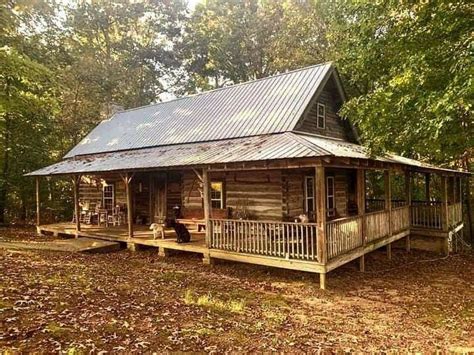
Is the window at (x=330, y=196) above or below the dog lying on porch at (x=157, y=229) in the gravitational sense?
above

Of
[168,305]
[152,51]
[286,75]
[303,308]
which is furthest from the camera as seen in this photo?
[152,51]

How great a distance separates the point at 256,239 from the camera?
11.4 meters

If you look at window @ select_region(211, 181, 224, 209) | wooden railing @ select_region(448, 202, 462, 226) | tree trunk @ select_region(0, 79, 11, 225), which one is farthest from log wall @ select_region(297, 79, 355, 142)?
tree trunk @ select_region(0, 79, 11, 225)

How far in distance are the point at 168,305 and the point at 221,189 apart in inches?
310

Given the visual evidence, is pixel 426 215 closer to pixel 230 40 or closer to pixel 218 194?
pixel 218 194

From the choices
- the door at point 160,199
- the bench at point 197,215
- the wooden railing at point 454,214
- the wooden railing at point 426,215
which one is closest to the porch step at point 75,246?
the bench at point 197,215

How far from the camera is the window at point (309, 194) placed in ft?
47.4

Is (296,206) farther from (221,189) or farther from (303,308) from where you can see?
(303,308)

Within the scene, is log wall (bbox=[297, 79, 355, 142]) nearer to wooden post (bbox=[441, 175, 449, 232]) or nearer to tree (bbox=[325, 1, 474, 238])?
tree (bbox=[325, 1, 474, 238])

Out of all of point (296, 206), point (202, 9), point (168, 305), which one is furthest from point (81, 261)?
point (202, 9)

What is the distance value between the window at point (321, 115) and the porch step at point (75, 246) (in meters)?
10.2

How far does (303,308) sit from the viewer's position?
27.5 ft

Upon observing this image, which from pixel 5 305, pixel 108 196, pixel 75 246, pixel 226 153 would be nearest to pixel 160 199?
pixel 108 196

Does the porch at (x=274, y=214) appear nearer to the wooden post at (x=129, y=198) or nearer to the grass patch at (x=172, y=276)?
the wooden post at (x=129, y=198)
